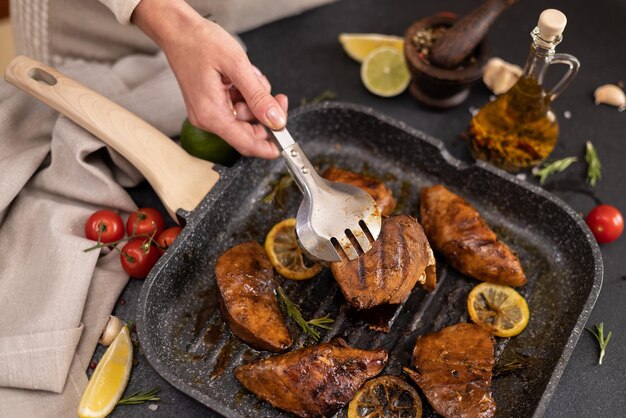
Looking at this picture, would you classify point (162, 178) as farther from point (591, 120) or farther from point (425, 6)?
point (591, 120)

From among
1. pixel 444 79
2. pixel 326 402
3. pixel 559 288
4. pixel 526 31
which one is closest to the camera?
pixel 326 402

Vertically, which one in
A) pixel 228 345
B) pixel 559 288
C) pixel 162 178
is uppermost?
pixel 162 178

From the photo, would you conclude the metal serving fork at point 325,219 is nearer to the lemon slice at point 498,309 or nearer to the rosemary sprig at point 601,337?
the lemon slice at point 498,309

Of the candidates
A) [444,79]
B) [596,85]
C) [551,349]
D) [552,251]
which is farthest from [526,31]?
[551,349]

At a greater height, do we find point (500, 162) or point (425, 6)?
point (425, 6)

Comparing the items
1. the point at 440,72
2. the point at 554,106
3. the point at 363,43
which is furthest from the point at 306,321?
the point at 554,106

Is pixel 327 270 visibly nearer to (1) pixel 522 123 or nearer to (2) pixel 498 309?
(2) pixel 498 309
